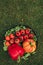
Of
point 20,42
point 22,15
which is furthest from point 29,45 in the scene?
point 22,15

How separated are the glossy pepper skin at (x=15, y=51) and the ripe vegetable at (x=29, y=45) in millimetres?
53

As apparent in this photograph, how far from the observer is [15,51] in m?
2.85

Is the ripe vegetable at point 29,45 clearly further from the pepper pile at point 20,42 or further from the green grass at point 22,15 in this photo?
the green grass at point 22,15

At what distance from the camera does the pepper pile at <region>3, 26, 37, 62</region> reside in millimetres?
2861

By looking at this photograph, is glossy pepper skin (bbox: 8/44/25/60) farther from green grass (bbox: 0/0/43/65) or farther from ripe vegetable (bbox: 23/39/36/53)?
green grass (bbox: 0/0/43/65)

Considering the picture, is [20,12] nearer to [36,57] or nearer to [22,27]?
[22,27]

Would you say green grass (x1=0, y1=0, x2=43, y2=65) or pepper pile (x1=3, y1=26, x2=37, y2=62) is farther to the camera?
green grass (x1=0, y1=0, x2=43, y2=65)

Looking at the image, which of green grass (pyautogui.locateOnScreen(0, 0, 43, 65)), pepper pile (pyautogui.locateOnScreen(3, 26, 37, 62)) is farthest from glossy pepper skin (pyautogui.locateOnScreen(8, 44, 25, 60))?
green grass (pyautogui.locateOnScreen(0, 0, 43, 65))

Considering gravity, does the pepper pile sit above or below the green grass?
below

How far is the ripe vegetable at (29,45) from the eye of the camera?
286 cm

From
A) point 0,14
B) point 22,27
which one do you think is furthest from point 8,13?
point 22,27

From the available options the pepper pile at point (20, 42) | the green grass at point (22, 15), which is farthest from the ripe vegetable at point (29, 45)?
the green grass at point (22, 15)

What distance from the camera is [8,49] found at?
2924 millimetres

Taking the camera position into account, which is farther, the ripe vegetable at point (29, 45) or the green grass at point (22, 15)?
the green grass at point (22, 15)
